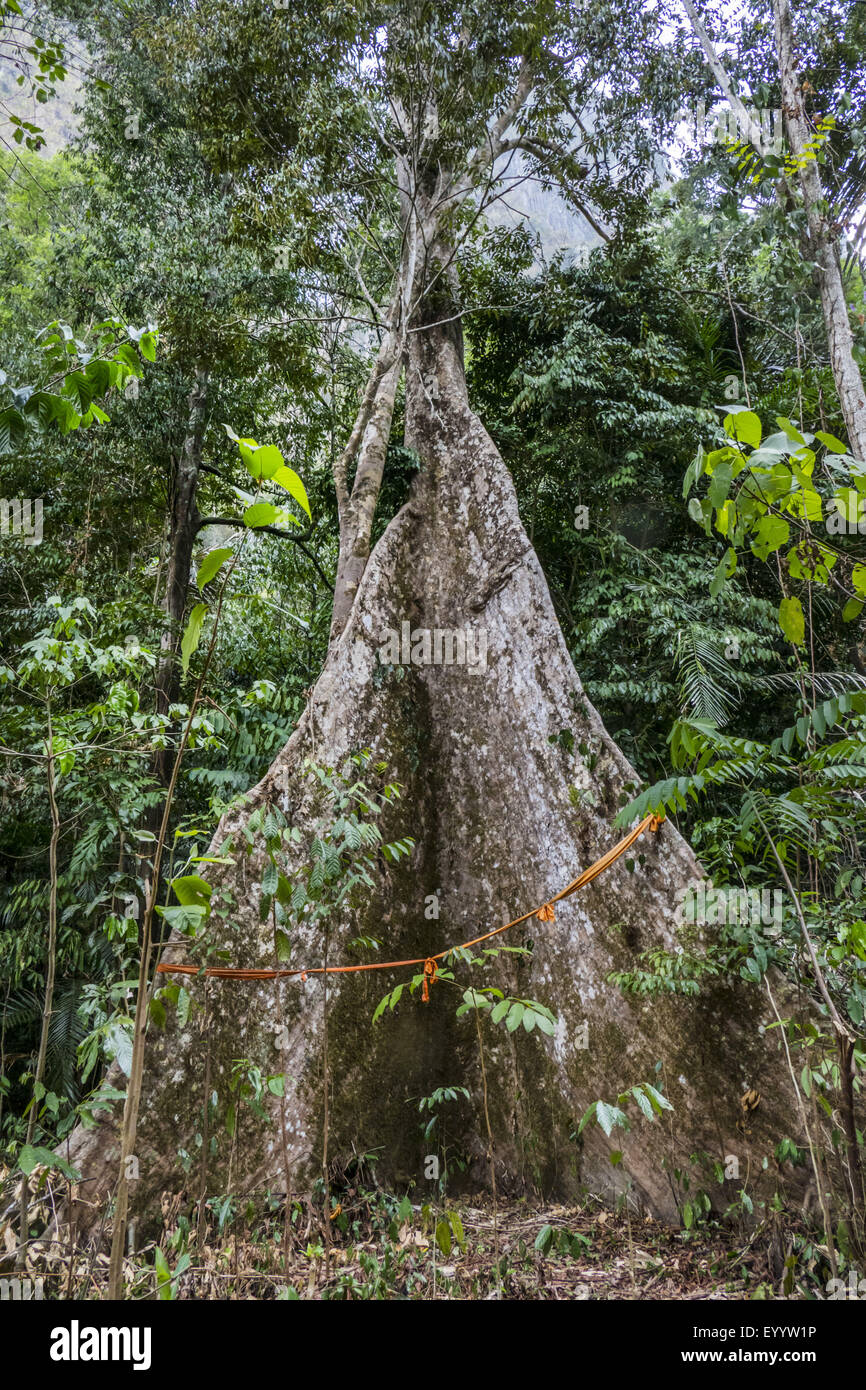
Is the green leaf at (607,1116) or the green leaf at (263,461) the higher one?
the green leaf at (263,461)

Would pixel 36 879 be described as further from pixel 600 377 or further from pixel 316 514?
pixel 600 377

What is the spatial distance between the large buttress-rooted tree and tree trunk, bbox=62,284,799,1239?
1cm

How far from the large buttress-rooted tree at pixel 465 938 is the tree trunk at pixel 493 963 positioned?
10 millimetres

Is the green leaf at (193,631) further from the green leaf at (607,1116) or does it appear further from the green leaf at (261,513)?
the green leaf at (607,1116)

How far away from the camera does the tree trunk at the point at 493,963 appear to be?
3119 millimetres

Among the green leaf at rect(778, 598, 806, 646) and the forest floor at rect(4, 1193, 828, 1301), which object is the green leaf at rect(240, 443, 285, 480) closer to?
the green leaf at rect(778, 598, 806, 646)

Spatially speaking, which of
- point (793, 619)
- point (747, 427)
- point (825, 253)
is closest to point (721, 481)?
point (747, 427)

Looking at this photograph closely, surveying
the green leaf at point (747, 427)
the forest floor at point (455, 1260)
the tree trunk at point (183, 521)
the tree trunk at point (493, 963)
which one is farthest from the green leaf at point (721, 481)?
the tree trunk at point (183, 521)

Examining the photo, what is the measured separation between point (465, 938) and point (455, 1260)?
58.8 inches

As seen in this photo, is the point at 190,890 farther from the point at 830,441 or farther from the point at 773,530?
the point at 830,441

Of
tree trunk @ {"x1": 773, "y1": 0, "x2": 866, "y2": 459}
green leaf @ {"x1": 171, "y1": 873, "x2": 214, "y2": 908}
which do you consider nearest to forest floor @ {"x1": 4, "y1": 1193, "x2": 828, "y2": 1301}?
green leaf @ {"x1": 171, "y1": 873, "x2": 214, "y2": 908}

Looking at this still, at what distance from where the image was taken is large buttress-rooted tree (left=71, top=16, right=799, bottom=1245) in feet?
10.2

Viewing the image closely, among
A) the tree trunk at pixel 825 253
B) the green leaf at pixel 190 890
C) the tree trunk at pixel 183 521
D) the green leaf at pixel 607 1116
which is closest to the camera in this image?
the green leaf at pixel 190 890

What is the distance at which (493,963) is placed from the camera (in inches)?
157
